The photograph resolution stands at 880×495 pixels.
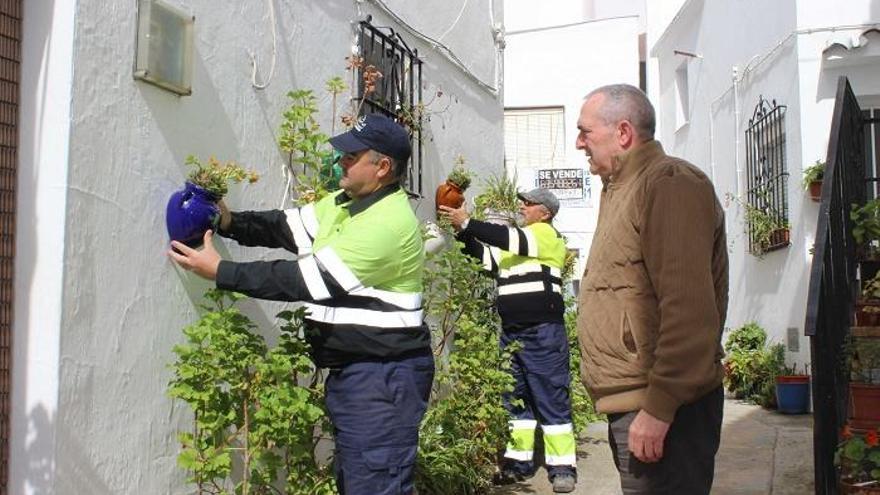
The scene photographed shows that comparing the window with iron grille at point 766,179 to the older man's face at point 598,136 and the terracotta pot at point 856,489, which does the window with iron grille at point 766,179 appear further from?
the older man's face at point 598,136

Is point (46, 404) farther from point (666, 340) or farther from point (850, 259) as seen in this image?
point (850, 259)

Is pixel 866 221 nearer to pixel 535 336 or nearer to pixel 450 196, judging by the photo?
pixel 535 336

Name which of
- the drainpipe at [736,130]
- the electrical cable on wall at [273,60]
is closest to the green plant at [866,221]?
the electrical cable on wall at [273,60]

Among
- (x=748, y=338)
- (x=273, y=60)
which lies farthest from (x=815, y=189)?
(x=273, y=60)

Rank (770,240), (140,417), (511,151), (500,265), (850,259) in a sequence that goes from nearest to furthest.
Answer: (140,417), (850,259), (500,265), (770,240), (511,151)

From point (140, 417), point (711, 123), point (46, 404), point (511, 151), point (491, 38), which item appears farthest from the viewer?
point (511, 151)

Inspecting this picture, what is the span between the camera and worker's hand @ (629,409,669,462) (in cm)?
260

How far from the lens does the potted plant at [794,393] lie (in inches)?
336

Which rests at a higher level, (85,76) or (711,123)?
(711,123)

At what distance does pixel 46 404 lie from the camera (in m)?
2.92

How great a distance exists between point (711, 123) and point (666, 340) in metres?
10.6

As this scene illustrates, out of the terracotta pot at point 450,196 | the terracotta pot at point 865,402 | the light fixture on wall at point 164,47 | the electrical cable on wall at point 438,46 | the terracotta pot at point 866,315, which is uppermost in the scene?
the electrical cable on wall at point 438,46

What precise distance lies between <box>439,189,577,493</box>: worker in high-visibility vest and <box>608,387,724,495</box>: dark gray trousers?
3.20 meters

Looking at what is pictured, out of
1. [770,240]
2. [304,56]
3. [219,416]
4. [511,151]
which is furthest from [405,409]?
[511,151]
